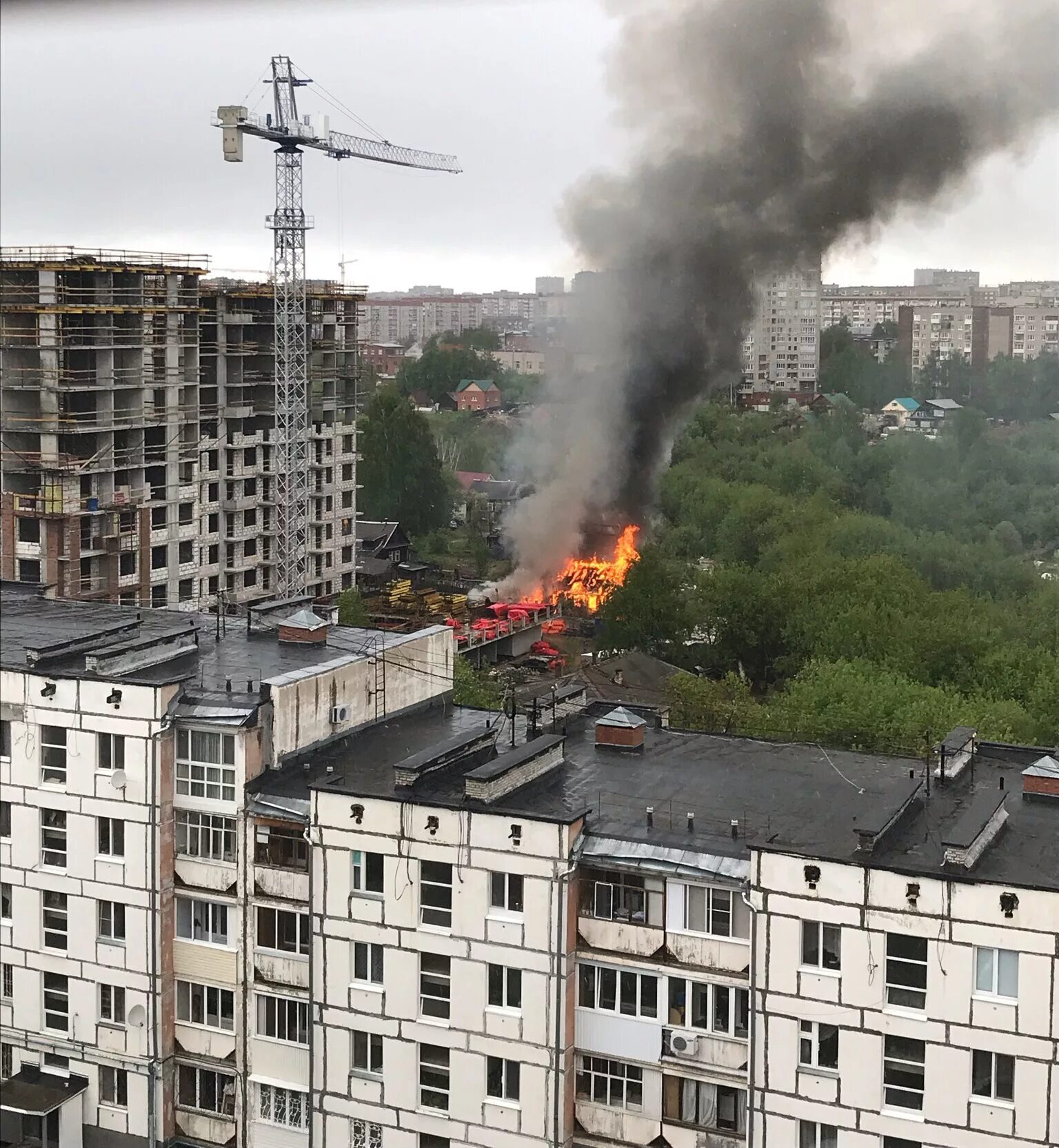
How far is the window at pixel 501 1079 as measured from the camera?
19.2 ft

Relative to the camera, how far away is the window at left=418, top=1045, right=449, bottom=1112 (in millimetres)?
5941

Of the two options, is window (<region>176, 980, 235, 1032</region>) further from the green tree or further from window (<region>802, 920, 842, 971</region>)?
the green tree

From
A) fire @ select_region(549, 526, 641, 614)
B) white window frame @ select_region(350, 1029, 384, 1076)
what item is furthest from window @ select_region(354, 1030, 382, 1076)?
fire @ select_region(549, 526, 641, 614)

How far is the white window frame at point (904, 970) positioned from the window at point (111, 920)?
124 inches

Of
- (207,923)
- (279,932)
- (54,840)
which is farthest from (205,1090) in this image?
(54,840)

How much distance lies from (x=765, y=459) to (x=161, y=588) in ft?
48.5

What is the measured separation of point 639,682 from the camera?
603 inches

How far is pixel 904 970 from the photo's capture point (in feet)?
17.2

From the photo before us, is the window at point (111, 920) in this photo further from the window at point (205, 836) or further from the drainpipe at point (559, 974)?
the drainpipe at point (559, 974)

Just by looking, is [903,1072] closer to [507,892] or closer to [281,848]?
[507,892]

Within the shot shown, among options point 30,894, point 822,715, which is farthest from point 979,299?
point 30,894

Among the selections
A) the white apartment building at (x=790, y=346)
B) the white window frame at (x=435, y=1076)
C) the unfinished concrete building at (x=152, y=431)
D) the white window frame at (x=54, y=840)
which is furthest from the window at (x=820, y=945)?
the white apartment building at (x=790, y=346)

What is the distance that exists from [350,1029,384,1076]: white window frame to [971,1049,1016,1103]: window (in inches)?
85.3

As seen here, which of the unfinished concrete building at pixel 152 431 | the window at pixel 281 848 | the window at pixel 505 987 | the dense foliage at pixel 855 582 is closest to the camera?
the window at pixel 505 987
